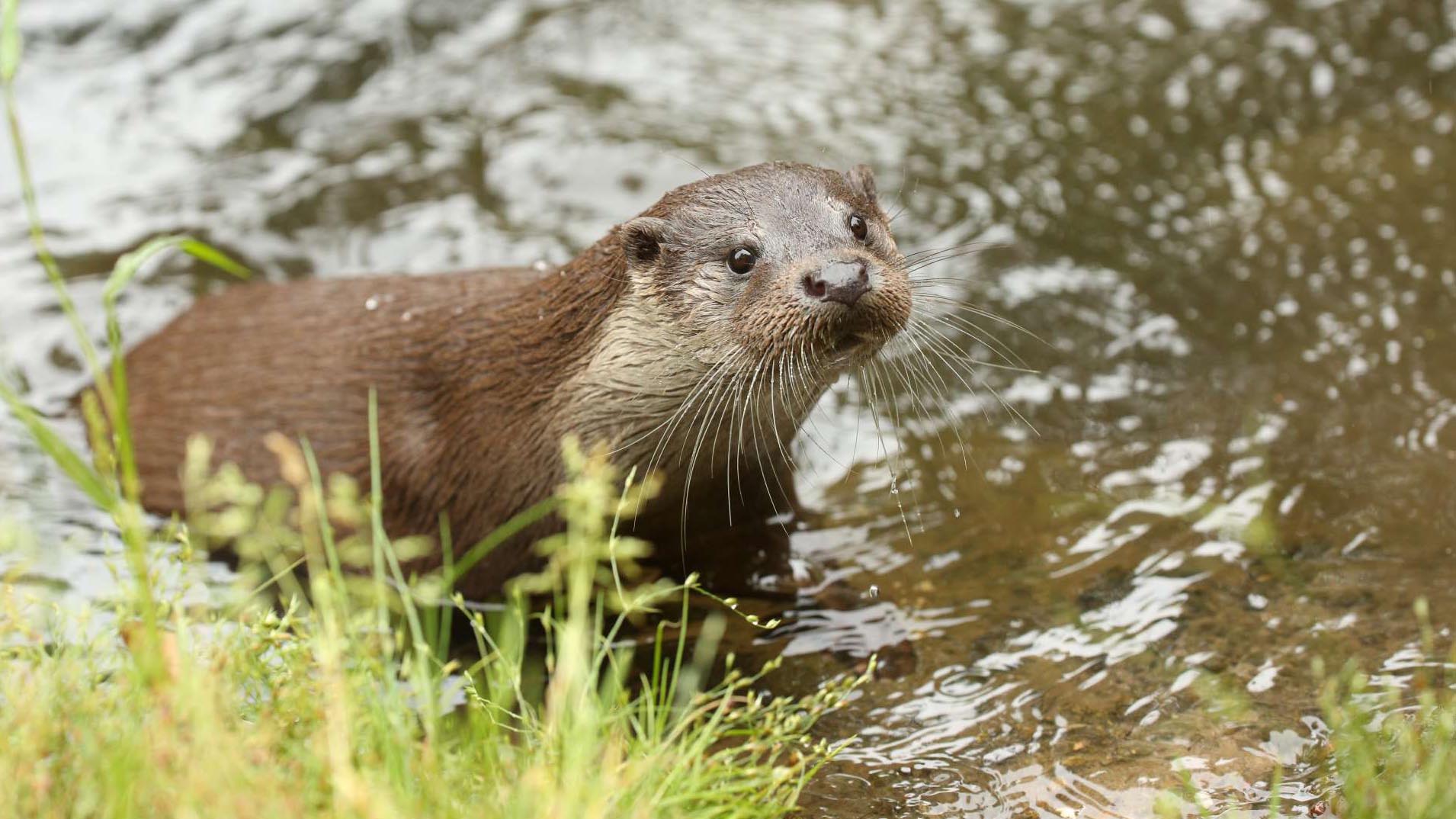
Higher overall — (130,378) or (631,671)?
(130,378)

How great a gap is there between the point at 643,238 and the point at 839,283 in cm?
49

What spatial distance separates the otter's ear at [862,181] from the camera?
10.8 feet

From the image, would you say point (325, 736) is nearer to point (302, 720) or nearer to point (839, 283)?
point (302, 720)

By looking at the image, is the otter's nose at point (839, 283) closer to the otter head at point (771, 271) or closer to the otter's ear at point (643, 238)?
the otter head at point (771, 271)

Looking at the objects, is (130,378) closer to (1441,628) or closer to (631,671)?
(631,671)

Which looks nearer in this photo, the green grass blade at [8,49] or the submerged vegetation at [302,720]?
the submerged vegetation at [302,720]

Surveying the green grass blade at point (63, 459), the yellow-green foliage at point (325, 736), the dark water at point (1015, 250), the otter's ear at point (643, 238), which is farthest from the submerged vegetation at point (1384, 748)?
the green grass blade at point (63, 459)

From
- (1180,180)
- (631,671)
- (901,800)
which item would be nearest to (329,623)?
(901,800)

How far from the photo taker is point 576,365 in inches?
125

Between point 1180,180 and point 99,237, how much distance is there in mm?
3794

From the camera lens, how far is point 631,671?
3.35 meters

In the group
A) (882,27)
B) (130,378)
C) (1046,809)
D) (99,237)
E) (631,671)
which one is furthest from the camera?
(882,27)

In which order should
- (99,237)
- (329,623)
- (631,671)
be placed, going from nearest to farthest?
(329,623) < (631,671) < (99,237)

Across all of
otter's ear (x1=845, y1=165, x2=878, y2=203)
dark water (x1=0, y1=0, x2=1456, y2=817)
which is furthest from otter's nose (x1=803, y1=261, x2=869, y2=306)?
dark water (x1=0, y1=0, x2=1456, y2=817)
